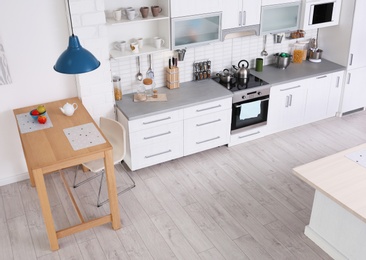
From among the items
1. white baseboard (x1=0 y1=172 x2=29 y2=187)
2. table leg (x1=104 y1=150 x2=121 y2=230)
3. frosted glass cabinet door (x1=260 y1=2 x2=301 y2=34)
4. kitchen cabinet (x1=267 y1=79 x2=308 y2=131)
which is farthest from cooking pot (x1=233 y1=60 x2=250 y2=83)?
white baseboard (x1=0 y1=172 x2=29 y2=187)

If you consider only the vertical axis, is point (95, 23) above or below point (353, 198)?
above

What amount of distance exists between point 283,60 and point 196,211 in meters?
2.66

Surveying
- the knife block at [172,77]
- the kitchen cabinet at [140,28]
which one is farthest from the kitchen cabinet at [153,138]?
the kitchen cabinet at [140,28]

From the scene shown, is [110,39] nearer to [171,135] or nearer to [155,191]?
[171,135]

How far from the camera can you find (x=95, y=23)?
450cm

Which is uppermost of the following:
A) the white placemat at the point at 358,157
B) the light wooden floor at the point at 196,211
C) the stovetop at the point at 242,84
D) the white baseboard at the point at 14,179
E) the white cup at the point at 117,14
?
the white cup at the point at 117,14

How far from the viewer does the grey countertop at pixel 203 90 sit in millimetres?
4887

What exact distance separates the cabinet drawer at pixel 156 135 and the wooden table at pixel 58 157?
67cm

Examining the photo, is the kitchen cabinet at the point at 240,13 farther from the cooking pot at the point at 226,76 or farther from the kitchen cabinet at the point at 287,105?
the kitchen cabinet at the point at 287,105

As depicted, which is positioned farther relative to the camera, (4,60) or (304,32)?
(304,32)

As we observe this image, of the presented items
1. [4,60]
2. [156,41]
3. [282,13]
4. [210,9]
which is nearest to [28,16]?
[4,60]

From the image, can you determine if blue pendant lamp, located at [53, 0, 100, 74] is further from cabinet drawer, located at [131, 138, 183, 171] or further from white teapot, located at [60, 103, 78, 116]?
cabinet drawer, located at [131, 138, 183, 171]

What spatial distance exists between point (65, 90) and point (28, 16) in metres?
0.91

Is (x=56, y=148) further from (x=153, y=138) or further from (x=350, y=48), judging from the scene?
(x=350, y=48)
